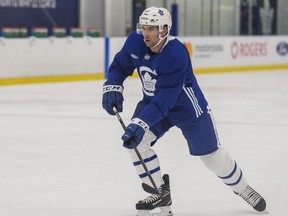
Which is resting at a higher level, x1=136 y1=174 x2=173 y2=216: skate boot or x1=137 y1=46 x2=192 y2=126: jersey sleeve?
x1=137 y1=46 x2=192 y2=126: jersey sleeve

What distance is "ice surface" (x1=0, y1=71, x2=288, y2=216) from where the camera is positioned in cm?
515

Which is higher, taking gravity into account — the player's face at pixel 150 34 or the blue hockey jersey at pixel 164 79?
the player's face at pixel 150 34

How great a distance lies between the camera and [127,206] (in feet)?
16.8

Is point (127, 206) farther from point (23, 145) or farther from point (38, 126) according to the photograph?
point (38, 126)

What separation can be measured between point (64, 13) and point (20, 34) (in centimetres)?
663

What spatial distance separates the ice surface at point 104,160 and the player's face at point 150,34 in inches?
41.5

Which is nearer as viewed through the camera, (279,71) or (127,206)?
(127,206)

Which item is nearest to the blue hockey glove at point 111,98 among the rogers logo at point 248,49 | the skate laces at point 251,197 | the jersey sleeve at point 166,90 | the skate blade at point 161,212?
the jersey sleeve at point 166,90

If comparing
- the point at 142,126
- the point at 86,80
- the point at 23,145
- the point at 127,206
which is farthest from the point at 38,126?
the point at 86,80

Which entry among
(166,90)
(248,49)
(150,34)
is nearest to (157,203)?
(166,90)

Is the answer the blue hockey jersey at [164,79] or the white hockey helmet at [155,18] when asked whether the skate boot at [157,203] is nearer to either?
the blue hockey jersey at [164,79]

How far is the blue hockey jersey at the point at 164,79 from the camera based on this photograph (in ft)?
14.5

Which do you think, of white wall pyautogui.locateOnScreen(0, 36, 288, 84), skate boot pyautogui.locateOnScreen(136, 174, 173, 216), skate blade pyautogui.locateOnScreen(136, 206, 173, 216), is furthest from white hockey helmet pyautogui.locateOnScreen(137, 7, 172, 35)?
white wall pyautogui.locateOnScreen(0, 36, 288, 84)

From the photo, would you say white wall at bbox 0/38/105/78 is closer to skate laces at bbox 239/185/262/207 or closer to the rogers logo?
the rogers logo
